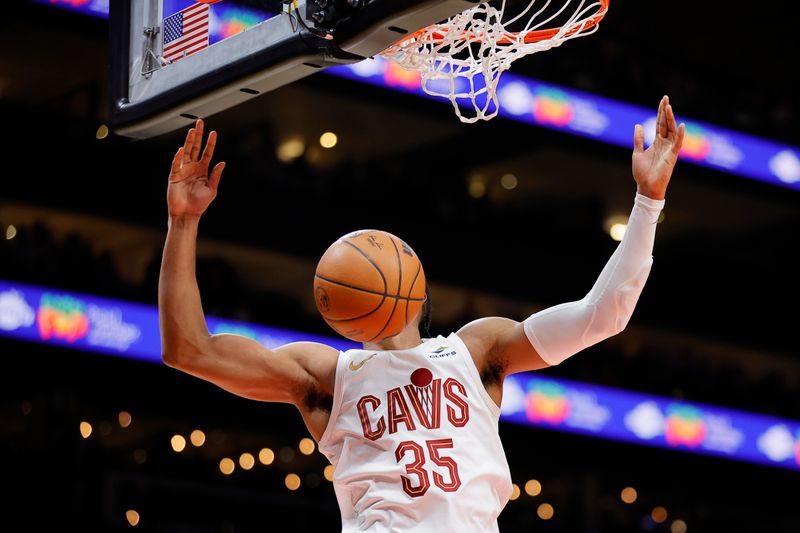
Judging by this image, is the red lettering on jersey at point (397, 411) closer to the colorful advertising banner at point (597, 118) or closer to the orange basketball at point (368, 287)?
the orange basketball at point (368, 287)

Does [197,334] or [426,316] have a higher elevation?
[197,334]

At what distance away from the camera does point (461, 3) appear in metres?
3.40

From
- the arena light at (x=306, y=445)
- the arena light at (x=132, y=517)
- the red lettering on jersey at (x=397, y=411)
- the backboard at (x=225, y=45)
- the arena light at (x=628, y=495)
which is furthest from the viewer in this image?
the arena light at (x=628, y=495)

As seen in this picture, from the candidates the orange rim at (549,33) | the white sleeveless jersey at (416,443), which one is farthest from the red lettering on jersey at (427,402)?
the orange rim at (549,33)

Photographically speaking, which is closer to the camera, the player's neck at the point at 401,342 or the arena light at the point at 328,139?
the player's neck at the point at 401,342

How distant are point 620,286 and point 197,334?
124 cm

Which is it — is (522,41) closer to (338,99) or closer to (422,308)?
(422,308)

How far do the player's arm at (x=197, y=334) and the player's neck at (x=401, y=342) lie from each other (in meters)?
0.15

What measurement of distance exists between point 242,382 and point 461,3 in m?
1.34

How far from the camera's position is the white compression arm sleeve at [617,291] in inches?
150

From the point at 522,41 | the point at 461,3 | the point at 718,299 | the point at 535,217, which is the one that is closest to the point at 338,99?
the point at 535,217

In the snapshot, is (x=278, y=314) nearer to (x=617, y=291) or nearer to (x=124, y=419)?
(x=124, y=419)

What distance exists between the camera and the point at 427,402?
396 centimetres

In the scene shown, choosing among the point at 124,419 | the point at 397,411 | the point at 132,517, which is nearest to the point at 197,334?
the point at 397,411
